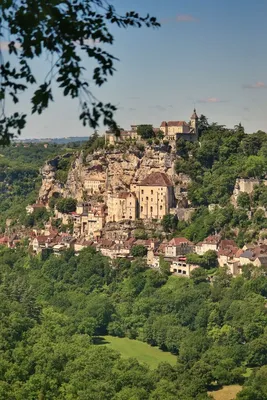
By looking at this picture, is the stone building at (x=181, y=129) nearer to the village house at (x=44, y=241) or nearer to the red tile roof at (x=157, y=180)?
the red tile roof at (x=157, y=180)

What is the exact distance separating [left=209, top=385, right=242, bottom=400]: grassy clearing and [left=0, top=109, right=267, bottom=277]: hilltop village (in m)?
12.9

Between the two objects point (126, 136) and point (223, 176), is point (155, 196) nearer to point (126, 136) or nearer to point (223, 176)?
point (223, 176)

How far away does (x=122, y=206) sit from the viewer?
58.6m

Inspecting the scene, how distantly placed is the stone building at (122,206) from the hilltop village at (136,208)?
0.06 metres

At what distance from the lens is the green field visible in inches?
1647

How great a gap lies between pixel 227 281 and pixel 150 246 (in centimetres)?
813

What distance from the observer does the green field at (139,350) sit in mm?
41844

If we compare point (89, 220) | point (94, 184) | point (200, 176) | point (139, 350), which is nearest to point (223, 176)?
point (200, 176)

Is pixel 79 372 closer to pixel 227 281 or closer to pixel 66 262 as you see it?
pixel 227 281

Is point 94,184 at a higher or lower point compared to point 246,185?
higher

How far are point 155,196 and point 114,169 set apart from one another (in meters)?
5.81

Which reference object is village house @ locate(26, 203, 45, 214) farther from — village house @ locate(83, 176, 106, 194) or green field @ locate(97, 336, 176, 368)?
green field @ locate(97, 336, 176, 368)

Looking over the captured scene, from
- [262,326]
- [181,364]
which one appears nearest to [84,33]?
[181,364]

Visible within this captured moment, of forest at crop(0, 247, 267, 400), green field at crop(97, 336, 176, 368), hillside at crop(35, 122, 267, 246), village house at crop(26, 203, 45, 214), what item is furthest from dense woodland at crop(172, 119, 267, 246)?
village house at crop(26, 203, 45, 214)
